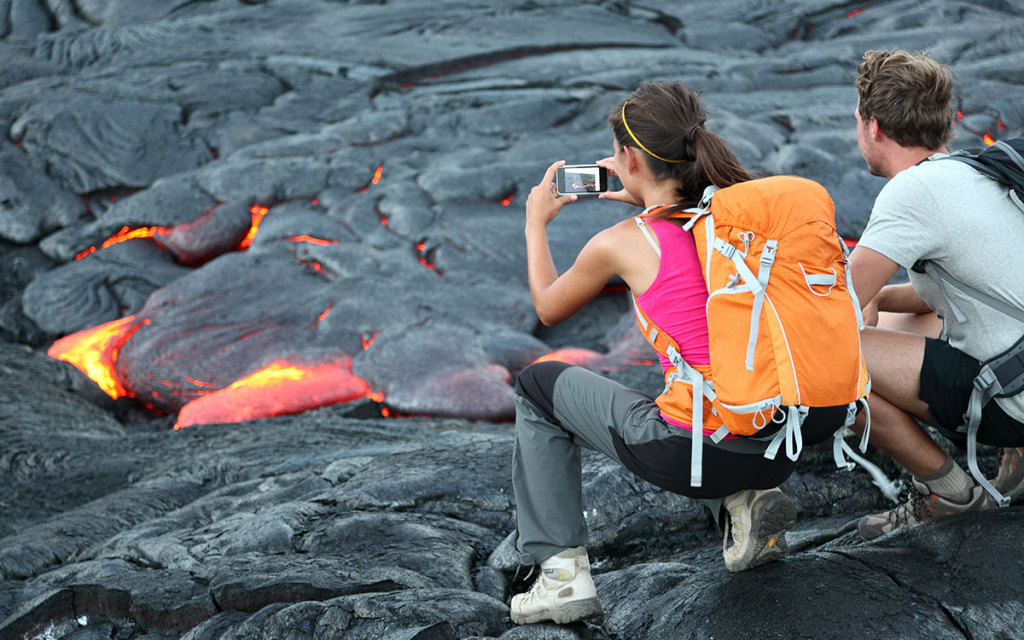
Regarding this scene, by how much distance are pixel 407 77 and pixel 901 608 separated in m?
12.0

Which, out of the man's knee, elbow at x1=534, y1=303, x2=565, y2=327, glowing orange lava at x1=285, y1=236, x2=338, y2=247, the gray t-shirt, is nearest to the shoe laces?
the gray t-shirt

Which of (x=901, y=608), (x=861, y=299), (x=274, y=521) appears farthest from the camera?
(x=274, y=521)

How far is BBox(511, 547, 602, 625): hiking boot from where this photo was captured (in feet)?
9.71

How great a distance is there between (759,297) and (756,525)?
32.5 inches

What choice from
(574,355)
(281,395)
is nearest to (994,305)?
(574,355)

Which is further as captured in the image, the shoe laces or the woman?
the shoe laces

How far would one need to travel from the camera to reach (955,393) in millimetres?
3139

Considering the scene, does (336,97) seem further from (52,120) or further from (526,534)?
(526,534)

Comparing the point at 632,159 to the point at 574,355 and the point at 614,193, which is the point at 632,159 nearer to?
the point at 614,193

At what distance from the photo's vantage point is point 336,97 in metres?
13.0

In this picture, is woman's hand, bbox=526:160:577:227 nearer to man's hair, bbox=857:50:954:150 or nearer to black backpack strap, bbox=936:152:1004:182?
man's hair, bbox=857:50:954:150

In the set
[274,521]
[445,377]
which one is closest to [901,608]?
[274,521]

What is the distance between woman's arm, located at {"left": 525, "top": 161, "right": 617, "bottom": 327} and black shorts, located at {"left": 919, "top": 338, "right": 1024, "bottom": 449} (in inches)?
50.0

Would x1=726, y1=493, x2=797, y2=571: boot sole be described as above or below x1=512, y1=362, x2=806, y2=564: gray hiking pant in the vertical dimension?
below
